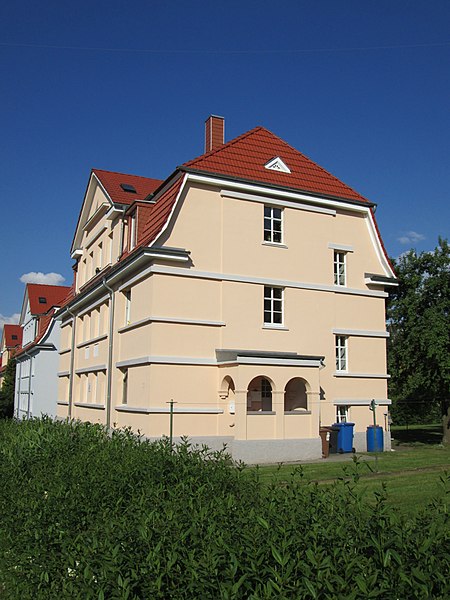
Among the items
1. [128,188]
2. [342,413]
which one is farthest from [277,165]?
[342,413]

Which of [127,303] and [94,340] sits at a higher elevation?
[127,303]

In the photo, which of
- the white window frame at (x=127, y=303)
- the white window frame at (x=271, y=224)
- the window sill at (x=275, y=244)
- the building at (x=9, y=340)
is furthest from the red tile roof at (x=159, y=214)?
the building at (x=9, y=340)

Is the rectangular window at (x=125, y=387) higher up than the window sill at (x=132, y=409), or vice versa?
the rectangular window at (x=125, y=387)

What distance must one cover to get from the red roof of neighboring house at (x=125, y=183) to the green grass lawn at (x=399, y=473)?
13977mm

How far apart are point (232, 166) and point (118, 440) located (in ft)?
45.4

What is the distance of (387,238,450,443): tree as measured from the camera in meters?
23.5

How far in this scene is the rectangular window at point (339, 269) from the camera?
22938 millimetres

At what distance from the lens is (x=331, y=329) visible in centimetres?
2209

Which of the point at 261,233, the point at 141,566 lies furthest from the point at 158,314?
the point at 141,566

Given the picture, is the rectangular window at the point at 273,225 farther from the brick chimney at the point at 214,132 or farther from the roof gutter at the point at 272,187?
the brick chimney at the point at 214,132

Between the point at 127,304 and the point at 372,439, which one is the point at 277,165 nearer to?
the point at 127,304

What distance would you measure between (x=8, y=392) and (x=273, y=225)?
3882 cm

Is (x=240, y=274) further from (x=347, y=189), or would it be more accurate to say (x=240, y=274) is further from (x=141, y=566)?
(x=141, y=566)

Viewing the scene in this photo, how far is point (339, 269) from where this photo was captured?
23031mm
